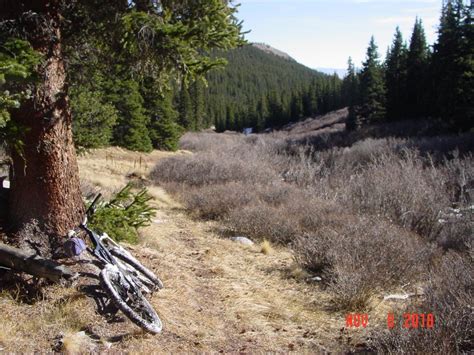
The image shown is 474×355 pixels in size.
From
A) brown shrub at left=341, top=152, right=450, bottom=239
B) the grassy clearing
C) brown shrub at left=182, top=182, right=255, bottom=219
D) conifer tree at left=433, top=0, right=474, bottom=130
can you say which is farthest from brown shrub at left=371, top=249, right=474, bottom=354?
conifer tree at left=433, top=0, right=474, bottom=130

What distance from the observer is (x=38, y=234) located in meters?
4.93

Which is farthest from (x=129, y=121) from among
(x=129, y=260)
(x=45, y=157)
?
(x=129, y=260)

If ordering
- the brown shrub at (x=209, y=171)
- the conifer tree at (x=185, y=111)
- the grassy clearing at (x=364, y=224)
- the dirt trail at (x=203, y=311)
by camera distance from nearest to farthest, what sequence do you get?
the dirt trail at (x=203, y=311) < the grassy clearing at (x=364, y=224) < the brown shrub at (x=209, y=171) < the conifer tree at (x=185, y=111)

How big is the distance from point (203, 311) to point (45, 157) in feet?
8.23

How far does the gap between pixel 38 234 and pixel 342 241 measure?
4.37 meters

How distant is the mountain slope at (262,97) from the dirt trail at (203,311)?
37.2 m

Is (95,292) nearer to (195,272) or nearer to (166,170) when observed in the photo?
(195,272)

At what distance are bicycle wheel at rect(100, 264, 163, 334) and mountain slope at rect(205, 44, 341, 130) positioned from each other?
3978 cm

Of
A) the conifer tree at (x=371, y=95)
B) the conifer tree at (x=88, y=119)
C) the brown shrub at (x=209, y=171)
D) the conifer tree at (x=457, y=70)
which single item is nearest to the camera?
the conifer tree at (x=88, y=119)

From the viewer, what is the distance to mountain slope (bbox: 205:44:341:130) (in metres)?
75.6

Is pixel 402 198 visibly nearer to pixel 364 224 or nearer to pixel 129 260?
pixel 364 224

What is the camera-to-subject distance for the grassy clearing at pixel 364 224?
4.93 m

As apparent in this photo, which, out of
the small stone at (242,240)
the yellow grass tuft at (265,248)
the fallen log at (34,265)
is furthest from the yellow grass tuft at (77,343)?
the small stone at (242,240)

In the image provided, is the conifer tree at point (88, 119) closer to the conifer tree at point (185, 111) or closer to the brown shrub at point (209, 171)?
the brown shrub at point (209, 171)
